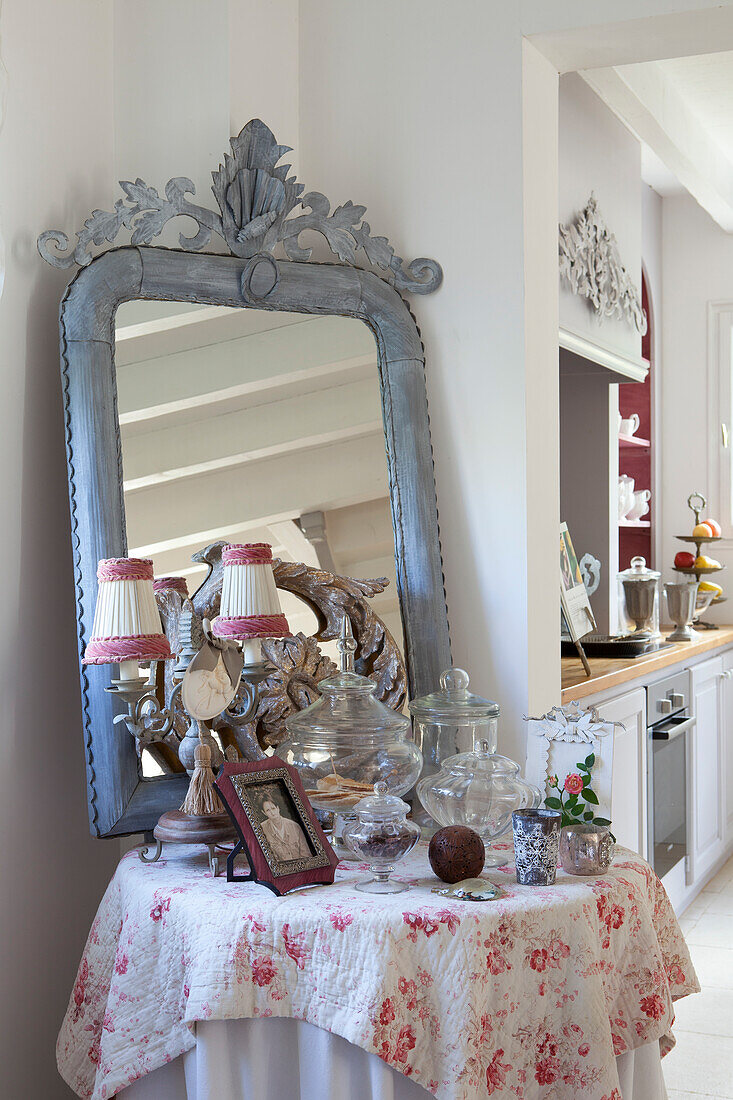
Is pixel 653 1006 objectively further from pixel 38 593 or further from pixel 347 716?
pixel 38 593

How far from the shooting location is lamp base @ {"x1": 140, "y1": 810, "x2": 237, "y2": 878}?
1.78 metres

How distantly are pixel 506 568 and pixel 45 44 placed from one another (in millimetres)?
1433

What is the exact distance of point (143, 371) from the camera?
2184 millimetres

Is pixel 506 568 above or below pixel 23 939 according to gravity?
above

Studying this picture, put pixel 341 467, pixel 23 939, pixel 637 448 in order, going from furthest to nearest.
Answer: pixel 637 448
pixel 341 467
pixel 23 939

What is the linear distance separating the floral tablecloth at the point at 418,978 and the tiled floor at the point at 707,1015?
1.17m

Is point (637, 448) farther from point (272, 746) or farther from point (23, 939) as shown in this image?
point (23, 939)

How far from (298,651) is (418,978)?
0.83m

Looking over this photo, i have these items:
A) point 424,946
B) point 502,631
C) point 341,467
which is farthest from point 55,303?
point 424,946

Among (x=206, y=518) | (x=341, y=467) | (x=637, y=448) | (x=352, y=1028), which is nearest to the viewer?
(x=352, y=1028)

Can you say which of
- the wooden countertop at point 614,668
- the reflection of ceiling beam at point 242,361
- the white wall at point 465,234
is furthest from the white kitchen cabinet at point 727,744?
the reflection of ceiling beam at point 242,361

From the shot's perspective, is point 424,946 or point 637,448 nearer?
point 424,946

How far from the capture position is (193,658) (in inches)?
72.8

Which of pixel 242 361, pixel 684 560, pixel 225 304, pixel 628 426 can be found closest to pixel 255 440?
pixel 242 361
